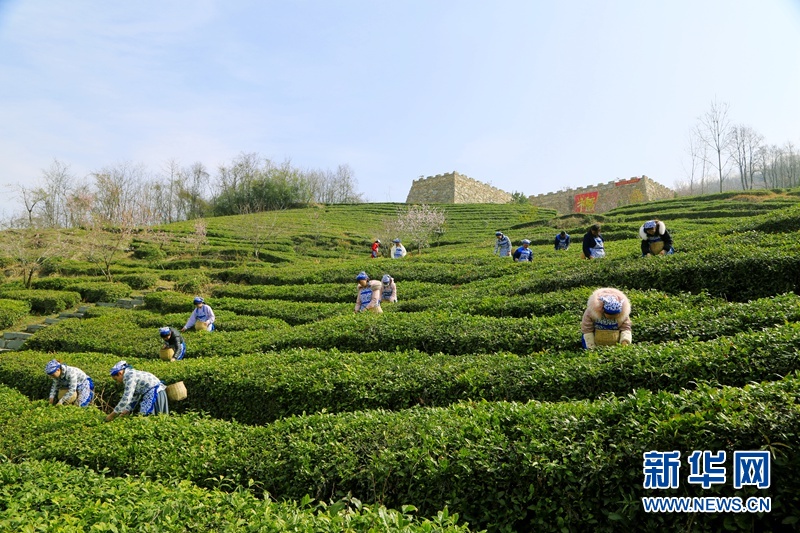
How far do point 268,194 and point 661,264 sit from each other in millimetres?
60233

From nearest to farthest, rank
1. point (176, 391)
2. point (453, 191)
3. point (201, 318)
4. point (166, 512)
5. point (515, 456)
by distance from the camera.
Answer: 1. point (166, 512)
2. point (515, 456)
3. point (176, 391)
4. point (201, 318)
5. point (453, 191)

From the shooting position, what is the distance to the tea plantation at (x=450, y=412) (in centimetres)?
400

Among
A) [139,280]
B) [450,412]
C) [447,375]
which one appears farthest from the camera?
[139,280]

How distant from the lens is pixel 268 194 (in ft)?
216

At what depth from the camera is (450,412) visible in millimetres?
5910

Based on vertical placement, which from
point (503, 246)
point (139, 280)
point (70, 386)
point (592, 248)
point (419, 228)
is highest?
point (419, 228)

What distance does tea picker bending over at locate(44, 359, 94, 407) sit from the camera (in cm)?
990

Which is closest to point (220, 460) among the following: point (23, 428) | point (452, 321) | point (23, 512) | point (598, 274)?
point (23, 512)

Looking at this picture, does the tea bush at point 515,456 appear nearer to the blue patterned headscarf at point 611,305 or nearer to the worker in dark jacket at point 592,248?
the blue patterned headscarf at point 611,305

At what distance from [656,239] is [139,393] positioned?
41.7 ft

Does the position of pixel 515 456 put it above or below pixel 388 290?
below

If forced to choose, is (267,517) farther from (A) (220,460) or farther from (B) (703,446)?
(B) (703,446)

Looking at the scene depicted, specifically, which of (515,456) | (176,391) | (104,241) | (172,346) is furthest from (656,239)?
(104,241)

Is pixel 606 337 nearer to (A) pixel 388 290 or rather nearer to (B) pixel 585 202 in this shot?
(A) pixel 388 290
